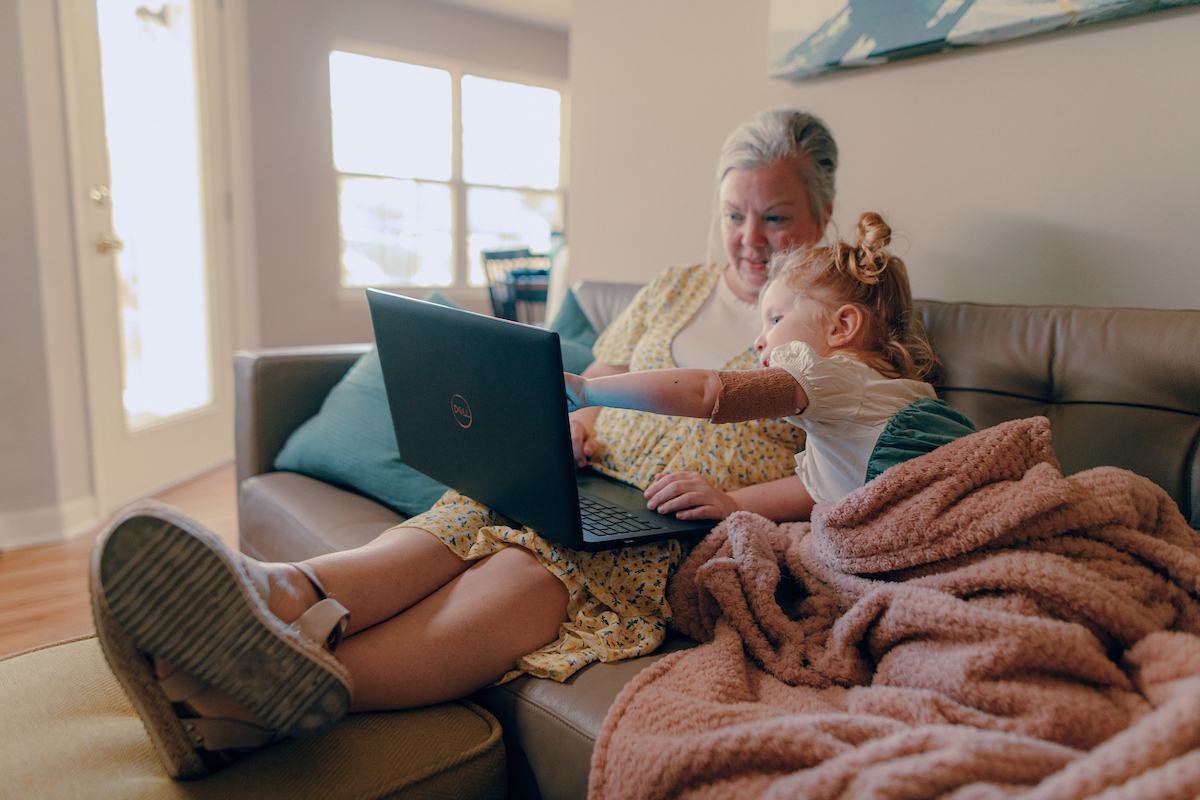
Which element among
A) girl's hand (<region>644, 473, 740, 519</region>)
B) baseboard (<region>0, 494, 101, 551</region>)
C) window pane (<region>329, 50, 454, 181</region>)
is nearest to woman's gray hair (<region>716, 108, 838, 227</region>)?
girl's hand (<region>644, 473, 740, 519</region>)

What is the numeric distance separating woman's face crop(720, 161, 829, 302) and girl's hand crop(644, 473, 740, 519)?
47cm

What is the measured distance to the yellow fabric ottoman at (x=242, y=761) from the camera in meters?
0.70

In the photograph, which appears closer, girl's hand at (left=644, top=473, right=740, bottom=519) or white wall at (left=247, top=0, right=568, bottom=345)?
girl's hand at (left=644, top=473, right=740, bottom=519)

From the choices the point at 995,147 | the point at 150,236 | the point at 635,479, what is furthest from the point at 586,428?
the point at 150,236

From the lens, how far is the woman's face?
1307 mm

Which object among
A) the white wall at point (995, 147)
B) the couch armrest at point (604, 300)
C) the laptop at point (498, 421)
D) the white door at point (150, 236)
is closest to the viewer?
the laptop at point (498, 421)

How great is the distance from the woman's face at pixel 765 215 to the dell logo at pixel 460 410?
2.13ft

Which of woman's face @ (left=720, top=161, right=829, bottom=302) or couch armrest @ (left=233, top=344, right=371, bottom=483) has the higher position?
woman's face @ (left=720, top=161, right=829, bottom=302)

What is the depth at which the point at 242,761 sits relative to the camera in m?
0.74

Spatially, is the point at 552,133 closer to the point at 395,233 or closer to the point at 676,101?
the point at 395,233

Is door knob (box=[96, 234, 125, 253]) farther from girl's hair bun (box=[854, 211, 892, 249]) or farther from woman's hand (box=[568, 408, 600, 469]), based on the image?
girl's hair bun (box=[854, 211, 892, 249])

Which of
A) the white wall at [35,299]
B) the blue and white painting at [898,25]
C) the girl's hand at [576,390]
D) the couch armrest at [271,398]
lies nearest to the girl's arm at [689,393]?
the girl's hand at [576,390]

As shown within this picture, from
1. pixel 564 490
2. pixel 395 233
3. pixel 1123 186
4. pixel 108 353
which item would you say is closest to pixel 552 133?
pixel 395 233

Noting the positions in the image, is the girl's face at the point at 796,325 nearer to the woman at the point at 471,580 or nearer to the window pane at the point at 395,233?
the woman at the point at 471,580
